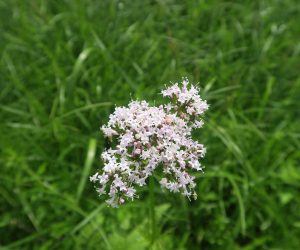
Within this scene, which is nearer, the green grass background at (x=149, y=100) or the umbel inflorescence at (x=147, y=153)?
the umbel inflorescence at (x=147, y=153)

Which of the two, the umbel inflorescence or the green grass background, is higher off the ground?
the green grass background

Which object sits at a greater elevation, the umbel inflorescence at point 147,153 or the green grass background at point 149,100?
the green grass background at point 149,100

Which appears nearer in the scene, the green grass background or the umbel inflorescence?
the umbel inflorescence

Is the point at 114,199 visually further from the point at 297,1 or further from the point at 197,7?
the point at 297,1

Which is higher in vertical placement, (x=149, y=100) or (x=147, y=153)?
(x=149, y=100)

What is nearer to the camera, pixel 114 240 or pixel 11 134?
pixel 114 240

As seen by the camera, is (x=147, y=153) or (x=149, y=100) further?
(x=149, y=100)

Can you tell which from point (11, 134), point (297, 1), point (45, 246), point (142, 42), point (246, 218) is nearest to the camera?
point (45, 246)

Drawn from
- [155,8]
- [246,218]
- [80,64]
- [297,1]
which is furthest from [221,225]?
[297,1]
